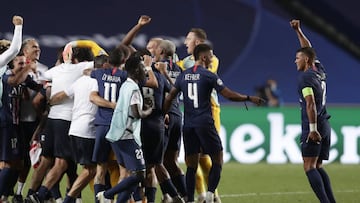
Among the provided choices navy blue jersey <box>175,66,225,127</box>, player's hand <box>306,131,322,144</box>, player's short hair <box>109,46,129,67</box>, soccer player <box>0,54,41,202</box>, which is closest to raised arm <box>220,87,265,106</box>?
navy blue jersey <box>175,66,225,127</box>

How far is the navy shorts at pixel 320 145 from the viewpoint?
824cm

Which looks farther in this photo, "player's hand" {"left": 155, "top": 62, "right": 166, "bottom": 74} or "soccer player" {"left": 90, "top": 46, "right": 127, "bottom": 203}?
"player's hand" {"left": 155, "top": 62, "right": 166, "bottom": 74}

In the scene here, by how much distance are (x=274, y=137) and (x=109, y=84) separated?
910cm

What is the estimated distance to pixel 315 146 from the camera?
8.24 meters

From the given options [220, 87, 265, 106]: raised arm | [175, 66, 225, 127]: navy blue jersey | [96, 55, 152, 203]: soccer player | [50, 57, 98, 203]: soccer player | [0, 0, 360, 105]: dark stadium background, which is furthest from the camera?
[0, 0, 360, 105]: dark stadium background

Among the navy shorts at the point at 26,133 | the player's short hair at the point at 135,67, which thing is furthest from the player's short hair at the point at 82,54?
the navy shorts at the point at 26,133

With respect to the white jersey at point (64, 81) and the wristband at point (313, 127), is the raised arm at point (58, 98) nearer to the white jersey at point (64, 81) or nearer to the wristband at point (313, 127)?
the white jersey at point (64, 81)

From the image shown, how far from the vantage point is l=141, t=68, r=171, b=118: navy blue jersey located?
8117 mm

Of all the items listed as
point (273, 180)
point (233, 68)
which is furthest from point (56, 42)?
point (273, 180)

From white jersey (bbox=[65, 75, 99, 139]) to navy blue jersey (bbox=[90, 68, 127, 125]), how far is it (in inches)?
5.4

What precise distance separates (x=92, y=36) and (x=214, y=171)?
1213 centimetres

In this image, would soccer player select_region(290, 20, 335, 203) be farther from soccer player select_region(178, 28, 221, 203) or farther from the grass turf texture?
the grass turf texture

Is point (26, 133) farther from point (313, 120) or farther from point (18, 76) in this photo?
point (313, 120)

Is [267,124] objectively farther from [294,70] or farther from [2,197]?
[2,197]
